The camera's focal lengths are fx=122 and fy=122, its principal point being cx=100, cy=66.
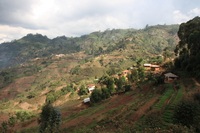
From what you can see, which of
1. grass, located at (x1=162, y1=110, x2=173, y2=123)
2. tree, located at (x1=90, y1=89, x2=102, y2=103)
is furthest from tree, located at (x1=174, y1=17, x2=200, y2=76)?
tree, located at (x1=90, y1=89, x2=102, y2=103)

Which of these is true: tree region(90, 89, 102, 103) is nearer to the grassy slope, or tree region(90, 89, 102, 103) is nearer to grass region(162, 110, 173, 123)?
the grassy slope

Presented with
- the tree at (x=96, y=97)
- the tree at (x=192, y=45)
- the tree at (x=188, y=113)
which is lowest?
the tree at (x=96, y=97)

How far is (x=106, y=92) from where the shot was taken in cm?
3781

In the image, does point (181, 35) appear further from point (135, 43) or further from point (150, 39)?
point (150, 39)

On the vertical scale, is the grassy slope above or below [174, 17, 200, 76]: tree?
below

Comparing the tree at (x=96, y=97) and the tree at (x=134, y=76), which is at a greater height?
the tree at (x=134, y=76)

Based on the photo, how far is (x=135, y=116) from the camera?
1739 centimetres

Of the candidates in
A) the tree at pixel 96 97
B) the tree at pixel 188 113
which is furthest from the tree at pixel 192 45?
the tree at pixel 96 97

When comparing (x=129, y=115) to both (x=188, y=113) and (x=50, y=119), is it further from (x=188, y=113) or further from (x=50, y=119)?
(x=50, y=119)

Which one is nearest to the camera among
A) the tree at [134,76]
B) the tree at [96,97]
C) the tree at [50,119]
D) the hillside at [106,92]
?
the tree at [50,119]

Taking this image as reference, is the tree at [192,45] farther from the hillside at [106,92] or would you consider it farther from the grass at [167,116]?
the grass at [167,116]

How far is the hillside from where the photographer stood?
16.4 metres

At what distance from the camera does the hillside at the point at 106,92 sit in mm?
16375

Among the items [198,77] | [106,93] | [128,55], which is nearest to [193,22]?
[198,77]
